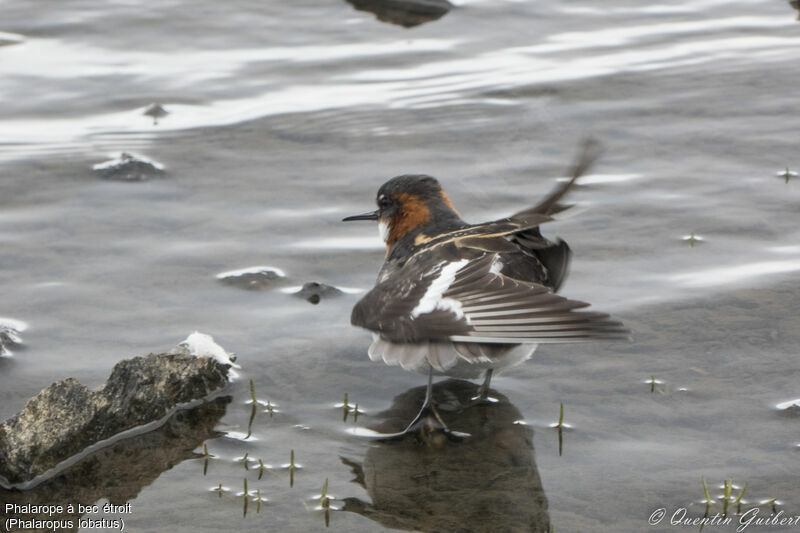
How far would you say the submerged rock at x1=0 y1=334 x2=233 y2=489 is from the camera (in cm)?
483

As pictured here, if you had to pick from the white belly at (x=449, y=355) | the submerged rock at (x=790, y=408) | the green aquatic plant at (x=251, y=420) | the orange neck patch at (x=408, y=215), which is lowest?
the green aquatic plant at (x=251, y=420)

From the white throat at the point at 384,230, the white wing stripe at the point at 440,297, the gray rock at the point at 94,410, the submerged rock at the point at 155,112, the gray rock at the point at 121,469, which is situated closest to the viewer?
the gray rock at the point at 121,469

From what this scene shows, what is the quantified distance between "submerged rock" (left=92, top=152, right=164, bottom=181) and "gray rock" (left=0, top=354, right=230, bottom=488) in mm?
3304

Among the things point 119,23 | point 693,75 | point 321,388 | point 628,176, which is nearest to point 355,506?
point 321,388

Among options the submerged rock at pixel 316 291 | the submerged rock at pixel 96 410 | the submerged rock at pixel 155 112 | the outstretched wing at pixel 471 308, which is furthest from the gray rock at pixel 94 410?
the submerged rock at pixel 155 112

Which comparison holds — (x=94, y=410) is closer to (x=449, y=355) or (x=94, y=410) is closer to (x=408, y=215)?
(x=449, y=355)

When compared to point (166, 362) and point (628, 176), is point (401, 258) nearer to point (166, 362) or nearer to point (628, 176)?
point (166, 362)

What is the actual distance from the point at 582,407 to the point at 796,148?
13.8ft

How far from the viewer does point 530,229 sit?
5.86 m

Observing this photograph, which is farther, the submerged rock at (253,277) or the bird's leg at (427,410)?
the submerged rock at (253,277)

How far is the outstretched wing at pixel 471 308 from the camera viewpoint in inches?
177

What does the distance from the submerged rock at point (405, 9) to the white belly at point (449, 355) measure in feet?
24.0

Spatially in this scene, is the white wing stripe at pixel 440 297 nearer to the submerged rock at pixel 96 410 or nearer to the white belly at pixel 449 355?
the white belly at pixel 449 355

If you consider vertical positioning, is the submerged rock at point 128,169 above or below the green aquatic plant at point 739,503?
above
